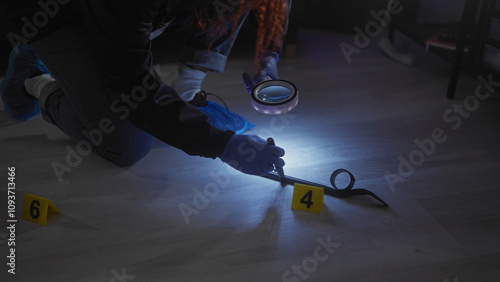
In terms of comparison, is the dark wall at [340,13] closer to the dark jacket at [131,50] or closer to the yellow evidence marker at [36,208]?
the dark jacket at [131,50]

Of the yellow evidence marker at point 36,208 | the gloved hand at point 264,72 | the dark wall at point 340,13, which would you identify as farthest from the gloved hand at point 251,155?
the dark wall at point 340,13

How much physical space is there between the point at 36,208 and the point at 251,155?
57cm

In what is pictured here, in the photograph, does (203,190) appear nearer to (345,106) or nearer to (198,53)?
(198,53)

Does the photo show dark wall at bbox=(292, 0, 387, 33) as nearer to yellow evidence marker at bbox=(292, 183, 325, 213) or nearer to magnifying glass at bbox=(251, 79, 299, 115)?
magnifying glass at bbox=(251, 79, 299, 115)

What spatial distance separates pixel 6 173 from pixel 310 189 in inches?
36.5

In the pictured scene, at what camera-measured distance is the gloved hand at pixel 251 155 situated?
1047 millimetres

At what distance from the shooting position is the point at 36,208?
1040 mm

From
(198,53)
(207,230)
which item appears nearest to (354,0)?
(198,53)

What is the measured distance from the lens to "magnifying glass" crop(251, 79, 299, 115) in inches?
42.3

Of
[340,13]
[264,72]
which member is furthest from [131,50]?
[340,13]

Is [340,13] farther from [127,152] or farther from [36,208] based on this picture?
[36,208]

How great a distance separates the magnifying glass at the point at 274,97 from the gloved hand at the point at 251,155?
0.31 ft

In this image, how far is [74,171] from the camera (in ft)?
4.07

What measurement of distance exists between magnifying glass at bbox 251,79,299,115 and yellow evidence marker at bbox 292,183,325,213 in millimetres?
210
